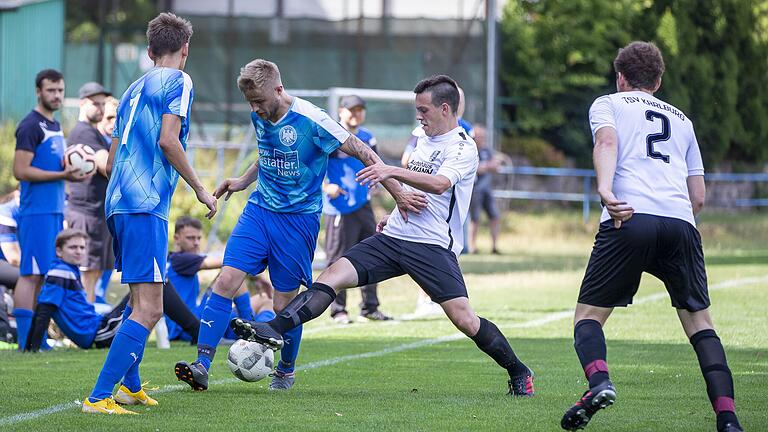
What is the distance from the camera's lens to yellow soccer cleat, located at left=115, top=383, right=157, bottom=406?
23.5ft

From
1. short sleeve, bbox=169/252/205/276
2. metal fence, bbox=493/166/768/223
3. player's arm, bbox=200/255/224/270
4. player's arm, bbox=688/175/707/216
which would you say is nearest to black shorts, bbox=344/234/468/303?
player's arm, bbox=688/175/707/216

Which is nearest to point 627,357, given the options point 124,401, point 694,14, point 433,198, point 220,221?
point 433,198

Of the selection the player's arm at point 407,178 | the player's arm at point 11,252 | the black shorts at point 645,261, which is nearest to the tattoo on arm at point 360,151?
the player's arm at point 407,178

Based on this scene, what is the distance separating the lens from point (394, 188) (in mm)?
7508

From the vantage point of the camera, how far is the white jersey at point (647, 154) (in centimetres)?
643

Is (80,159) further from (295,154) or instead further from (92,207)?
(295,154)

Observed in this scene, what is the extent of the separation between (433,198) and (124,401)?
2.20 meters

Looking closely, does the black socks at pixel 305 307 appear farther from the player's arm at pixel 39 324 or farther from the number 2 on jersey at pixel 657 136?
the player's arm at pixel 39 324

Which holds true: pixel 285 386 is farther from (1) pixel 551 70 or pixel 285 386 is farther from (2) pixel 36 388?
(1) pixel 551 70

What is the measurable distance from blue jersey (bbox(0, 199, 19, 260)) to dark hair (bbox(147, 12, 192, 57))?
6.21 metres

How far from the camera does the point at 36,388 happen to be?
26.3 ft

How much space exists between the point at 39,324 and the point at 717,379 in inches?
246

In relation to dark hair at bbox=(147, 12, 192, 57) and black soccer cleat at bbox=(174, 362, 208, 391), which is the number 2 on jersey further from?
black soccer cleat at bbox=(174, 362, 208, 391)

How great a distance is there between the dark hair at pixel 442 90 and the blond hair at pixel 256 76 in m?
0.91
